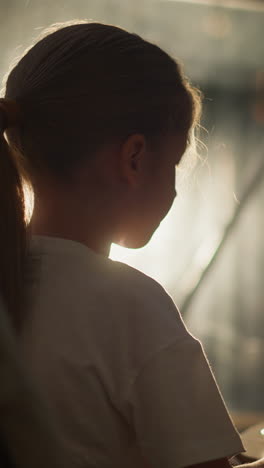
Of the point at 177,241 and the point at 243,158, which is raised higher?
the point at 243,158

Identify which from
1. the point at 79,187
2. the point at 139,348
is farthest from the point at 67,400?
the point at 79,187

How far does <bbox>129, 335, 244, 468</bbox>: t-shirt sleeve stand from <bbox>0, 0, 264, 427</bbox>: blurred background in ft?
5.82

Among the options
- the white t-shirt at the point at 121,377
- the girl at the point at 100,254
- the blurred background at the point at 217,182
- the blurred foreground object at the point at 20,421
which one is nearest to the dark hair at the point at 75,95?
the girl at the point at 100,254

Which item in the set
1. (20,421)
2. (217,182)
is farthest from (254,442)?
(217,182)

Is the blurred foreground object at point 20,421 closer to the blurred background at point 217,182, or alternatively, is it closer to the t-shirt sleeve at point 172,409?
the t-shirt sleeve at point 172,409

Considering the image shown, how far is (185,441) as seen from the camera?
2.70ft

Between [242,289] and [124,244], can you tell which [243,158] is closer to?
[242,289]

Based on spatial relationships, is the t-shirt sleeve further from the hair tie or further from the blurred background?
the blurred background

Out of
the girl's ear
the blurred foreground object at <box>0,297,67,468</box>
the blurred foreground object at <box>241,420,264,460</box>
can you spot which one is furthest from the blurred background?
the blurred foreground object at <box>0,297,67,468</box>

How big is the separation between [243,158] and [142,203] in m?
1.85

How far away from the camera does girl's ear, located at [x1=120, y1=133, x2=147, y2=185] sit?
0.95 meters

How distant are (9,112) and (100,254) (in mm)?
171

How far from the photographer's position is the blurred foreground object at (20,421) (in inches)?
18.1

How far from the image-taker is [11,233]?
2.74 ft
